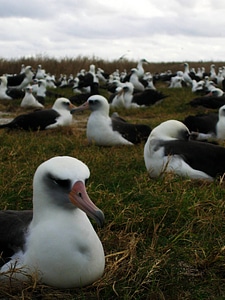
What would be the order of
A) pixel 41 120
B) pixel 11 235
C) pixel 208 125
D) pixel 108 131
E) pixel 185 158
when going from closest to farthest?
1. pixel 11 235
2. pixel 185 158
3. pixel 108 131
4. pixel 208 125
5. pixel 41 120

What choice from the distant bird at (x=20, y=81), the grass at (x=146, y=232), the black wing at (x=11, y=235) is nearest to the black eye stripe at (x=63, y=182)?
the black wing at (x=11, y=235)

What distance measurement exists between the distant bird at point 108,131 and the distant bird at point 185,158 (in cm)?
222

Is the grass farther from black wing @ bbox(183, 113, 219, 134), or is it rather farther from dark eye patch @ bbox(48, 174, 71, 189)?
black wing @ bbox(183, 113, 219, 134)

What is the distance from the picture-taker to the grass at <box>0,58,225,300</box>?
8.84 ft

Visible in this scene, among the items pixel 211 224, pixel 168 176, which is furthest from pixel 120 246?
pixel 168 176

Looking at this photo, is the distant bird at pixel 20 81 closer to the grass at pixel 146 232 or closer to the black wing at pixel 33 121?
the black wing at pixel 33 121

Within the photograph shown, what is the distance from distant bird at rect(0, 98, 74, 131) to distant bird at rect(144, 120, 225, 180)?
3464mm

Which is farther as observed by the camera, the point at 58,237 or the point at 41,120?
the point at 41,120

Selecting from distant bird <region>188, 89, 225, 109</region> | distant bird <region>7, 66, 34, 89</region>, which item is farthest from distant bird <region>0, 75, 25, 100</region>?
distant bird <region>188, 89, 225, 109</region>

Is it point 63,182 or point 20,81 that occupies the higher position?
point 63,182

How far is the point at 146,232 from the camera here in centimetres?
355

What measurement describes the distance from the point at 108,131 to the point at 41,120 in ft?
5.87

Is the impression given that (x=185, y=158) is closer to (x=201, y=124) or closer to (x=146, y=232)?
(x=146, y=232)

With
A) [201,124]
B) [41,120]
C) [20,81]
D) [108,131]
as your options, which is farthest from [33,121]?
[20,81]
